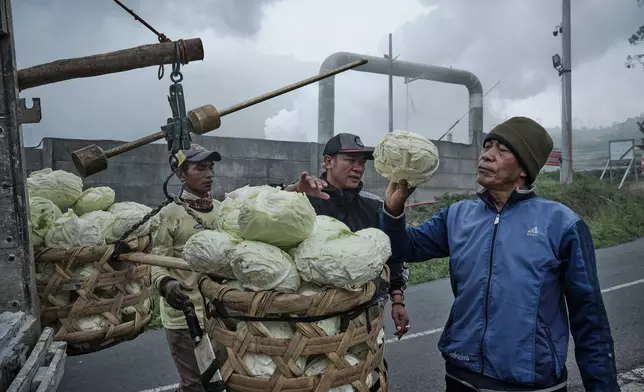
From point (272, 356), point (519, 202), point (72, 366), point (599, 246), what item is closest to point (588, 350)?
point (519, 202)

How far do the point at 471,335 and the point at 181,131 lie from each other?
5.38 feet

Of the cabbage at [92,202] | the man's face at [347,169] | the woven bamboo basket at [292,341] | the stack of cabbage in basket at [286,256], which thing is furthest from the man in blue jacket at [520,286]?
the cabbage at [92,202]

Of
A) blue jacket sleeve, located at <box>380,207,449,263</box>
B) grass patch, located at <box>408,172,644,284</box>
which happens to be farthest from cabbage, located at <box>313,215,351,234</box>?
grass patch, located at <box>408,172,644,284</box>

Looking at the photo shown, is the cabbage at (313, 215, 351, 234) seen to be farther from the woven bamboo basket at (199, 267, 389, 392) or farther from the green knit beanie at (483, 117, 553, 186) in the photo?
the green knit beanie at (483, 117, 553, 186)

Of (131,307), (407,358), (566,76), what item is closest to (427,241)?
(131,307)

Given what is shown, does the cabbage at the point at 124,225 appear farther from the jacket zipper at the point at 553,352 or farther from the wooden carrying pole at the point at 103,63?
the jacket zipper at the point at 553,352

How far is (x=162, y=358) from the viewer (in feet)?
16.9

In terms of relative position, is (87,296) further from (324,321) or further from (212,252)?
(324,321)

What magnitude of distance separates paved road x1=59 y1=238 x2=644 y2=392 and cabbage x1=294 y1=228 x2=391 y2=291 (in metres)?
3.00

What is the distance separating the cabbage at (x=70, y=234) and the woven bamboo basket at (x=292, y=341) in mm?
1407

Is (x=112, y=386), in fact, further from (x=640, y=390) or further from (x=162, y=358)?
(x=640, y=390)

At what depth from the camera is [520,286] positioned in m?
2.13

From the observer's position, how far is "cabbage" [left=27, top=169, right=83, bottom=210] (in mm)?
3268

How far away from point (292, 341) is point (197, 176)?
2.22 meters
